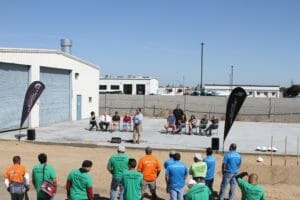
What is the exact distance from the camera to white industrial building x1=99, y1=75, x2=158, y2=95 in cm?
9057

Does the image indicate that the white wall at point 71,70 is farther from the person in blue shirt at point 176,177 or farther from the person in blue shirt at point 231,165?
the person in blue shirt at point 176,177

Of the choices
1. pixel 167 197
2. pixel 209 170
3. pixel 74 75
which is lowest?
pixel 167 197

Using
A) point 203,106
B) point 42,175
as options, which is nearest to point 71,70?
point 203,106

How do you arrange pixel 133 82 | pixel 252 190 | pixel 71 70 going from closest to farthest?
pixel 252 190
pixel 71 70
pixel 133 82

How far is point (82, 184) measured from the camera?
8.27 metres

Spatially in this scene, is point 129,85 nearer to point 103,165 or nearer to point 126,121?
point 126,121

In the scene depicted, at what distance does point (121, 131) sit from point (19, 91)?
6460 millimetres

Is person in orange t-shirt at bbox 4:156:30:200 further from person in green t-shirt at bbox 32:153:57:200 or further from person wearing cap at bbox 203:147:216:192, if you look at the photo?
person wearing cap at bbox 203:147:216:192

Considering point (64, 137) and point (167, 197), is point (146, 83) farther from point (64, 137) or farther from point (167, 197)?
point (167, 197)

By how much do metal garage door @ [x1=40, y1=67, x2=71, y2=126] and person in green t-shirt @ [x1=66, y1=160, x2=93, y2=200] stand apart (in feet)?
76.5

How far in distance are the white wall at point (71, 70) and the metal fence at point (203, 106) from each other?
4917 millimetres

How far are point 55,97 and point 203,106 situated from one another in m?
18.3

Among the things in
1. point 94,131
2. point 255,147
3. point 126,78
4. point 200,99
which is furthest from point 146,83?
point 255,147

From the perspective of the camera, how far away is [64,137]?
2550 centimetres
